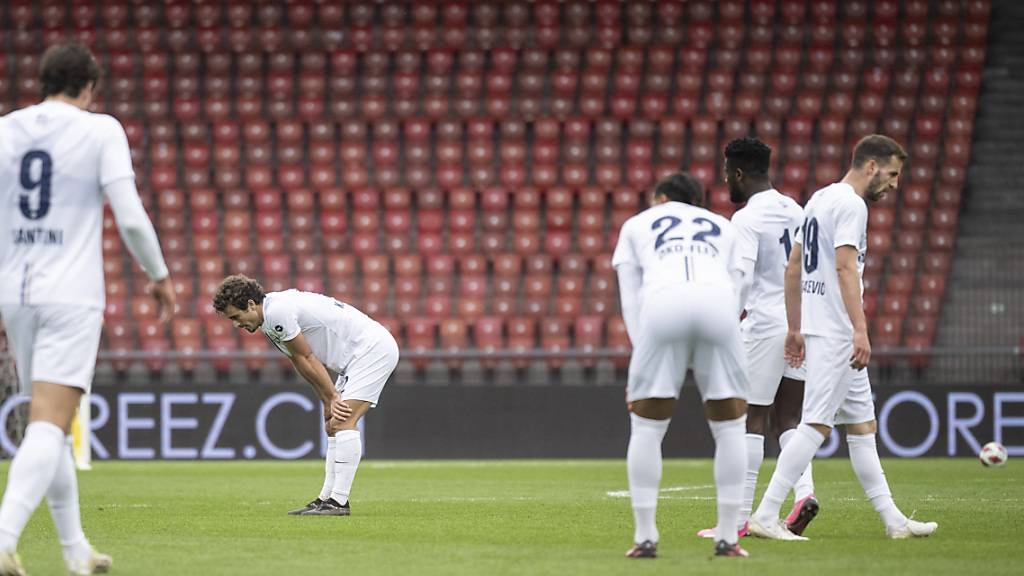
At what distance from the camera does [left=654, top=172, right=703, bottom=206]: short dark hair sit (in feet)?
20.9

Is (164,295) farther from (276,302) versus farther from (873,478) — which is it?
(873,478)

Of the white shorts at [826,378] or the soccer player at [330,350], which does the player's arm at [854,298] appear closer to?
the white shorts at [826,378]

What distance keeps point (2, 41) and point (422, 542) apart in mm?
18224

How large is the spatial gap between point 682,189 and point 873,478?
2161mm

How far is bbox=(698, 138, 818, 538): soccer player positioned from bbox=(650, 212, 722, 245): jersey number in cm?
121

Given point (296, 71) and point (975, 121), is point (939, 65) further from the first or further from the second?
point (296, 71)

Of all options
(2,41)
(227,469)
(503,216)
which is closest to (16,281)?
(227,469)

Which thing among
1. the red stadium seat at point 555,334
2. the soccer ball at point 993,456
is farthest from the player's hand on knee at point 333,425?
the red stadium seat at point 555,334

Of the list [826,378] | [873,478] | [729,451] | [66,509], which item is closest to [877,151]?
[826,378]

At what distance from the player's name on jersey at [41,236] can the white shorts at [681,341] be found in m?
2.33

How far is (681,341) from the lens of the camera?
612 centimetres

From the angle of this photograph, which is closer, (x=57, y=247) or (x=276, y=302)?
(x=57, y=247)

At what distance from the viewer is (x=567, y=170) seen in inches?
822

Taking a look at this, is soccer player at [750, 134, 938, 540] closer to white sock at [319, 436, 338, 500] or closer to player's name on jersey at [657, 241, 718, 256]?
player's name on jersey at [657, 241, 718, 256]
